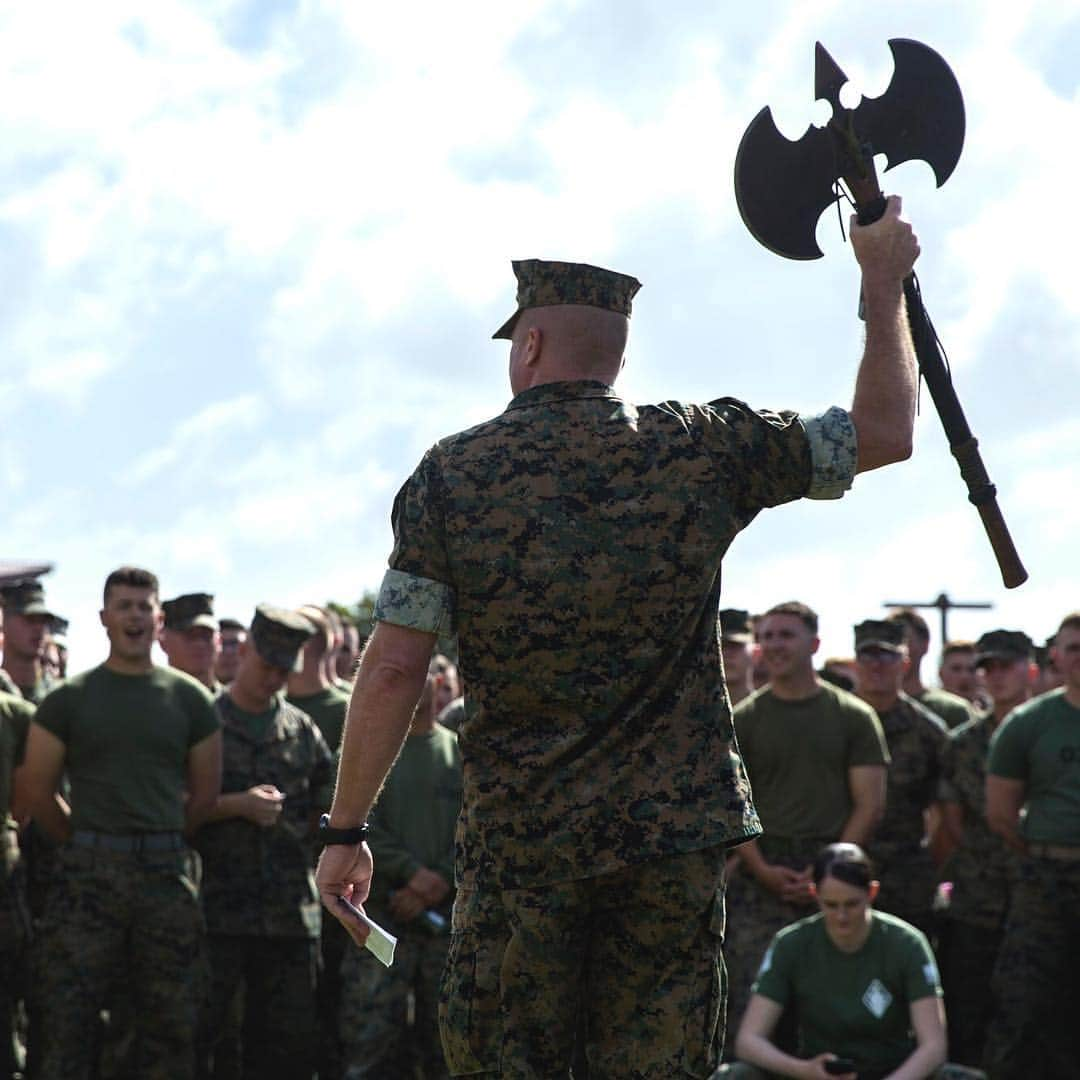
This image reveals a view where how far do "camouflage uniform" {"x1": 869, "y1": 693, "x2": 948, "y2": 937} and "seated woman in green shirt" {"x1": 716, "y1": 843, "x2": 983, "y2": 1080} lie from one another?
1.54 metres

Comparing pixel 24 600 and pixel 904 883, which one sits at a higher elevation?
pixel 24 600

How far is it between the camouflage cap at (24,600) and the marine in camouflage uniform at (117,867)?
1661mm

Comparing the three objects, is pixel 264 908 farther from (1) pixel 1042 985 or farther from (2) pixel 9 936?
(1) pixel 1042 985

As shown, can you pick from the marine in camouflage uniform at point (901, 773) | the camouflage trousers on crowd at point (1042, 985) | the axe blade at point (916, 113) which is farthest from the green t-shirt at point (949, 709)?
the axe blade at point (916, 113)

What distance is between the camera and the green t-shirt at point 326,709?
1045 cm

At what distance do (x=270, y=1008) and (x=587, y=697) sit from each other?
19.9 feet

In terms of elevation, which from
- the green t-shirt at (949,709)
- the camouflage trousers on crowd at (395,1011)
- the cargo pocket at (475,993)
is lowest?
the camouflage trousers on crowd at (395,1011)

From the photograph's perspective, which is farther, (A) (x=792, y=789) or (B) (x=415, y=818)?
(B) (x=415, y=818)

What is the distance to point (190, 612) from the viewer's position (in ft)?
34.7

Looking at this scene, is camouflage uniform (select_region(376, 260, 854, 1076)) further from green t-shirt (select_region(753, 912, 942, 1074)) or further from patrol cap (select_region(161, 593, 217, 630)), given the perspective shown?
patrol cap (select_region(161, 593, 217, 630))

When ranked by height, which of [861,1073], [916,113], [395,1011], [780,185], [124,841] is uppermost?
[916,113]

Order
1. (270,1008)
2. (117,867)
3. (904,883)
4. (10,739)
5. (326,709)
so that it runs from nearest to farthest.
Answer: (117,867) → (10,739) → (270,1008) → (904,883) → (326,709)

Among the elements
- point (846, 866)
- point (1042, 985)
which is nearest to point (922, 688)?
point (1042, 985)

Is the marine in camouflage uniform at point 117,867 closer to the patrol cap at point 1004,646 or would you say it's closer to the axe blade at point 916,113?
the patrol cap at point 1004,646
